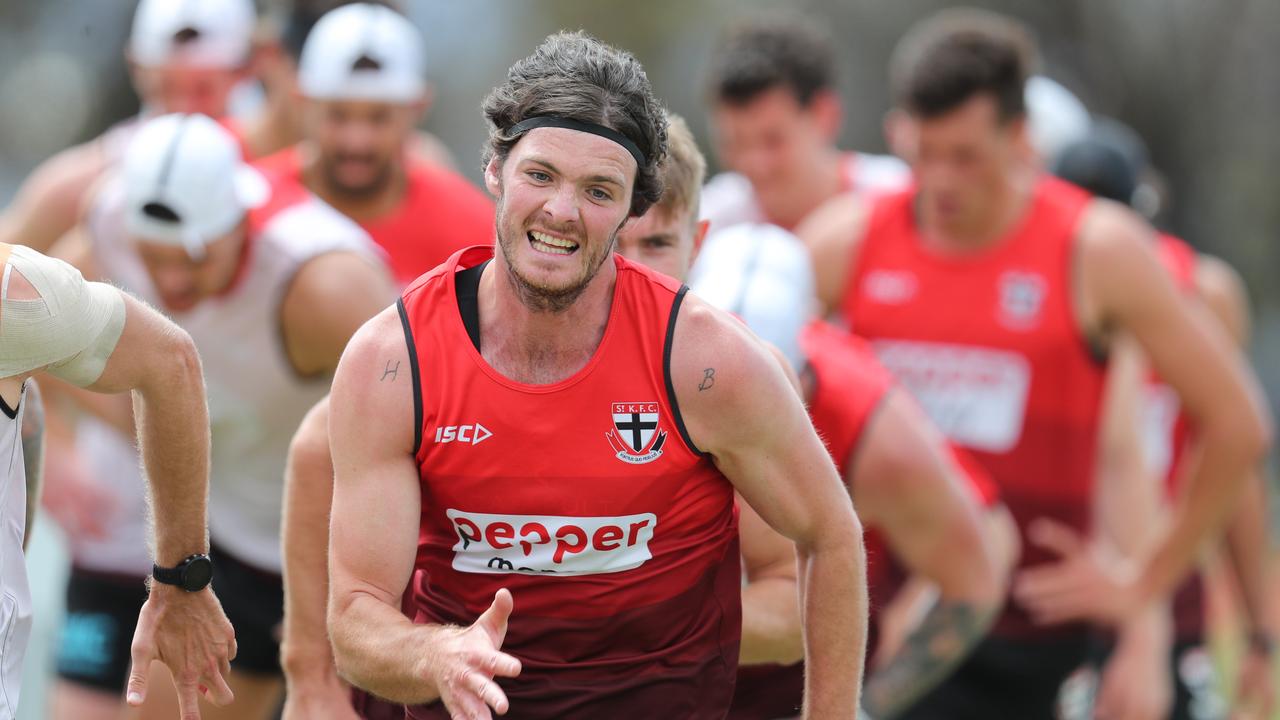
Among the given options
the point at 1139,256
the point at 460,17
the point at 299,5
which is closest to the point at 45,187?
the point at 299,5

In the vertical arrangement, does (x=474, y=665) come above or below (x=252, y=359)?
above

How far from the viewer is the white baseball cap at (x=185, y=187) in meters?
5.92

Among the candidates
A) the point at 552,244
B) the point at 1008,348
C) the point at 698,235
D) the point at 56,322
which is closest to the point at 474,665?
the point at 552,244

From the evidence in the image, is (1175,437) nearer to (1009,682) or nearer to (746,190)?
(1009,682)

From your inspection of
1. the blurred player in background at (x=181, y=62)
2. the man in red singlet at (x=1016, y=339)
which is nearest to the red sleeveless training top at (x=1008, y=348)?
the man in red singlet at (x=1016, y=339)

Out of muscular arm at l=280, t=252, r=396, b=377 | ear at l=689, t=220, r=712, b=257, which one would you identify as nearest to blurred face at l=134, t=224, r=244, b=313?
muscular arm at l=280, t=252, r=396, b=377

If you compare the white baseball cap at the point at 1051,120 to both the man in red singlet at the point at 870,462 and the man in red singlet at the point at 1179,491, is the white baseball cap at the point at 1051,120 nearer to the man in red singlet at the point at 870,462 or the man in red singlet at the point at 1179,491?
the man in red singlet at the point at 1179,491

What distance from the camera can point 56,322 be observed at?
11.5 ft

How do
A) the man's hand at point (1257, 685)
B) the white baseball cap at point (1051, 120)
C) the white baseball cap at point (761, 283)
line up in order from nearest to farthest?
the white baseball cap at point (761, 283) < the man's hand at point (1257, 685) < the white baseball cap at point (1051, 120)

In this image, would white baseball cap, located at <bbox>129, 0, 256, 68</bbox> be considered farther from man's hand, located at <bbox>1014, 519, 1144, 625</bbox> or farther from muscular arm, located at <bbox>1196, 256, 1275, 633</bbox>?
muscular arm, located at <bbox>1196, 256, 1275, 633</bbox>

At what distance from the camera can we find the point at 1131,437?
7105 millimetres

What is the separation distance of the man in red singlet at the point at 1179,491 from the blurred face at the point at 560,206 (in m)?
4.43

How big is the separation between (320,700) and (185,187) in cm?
222

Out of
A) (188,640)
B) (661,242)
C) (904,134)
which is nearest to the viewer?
(188,640)
